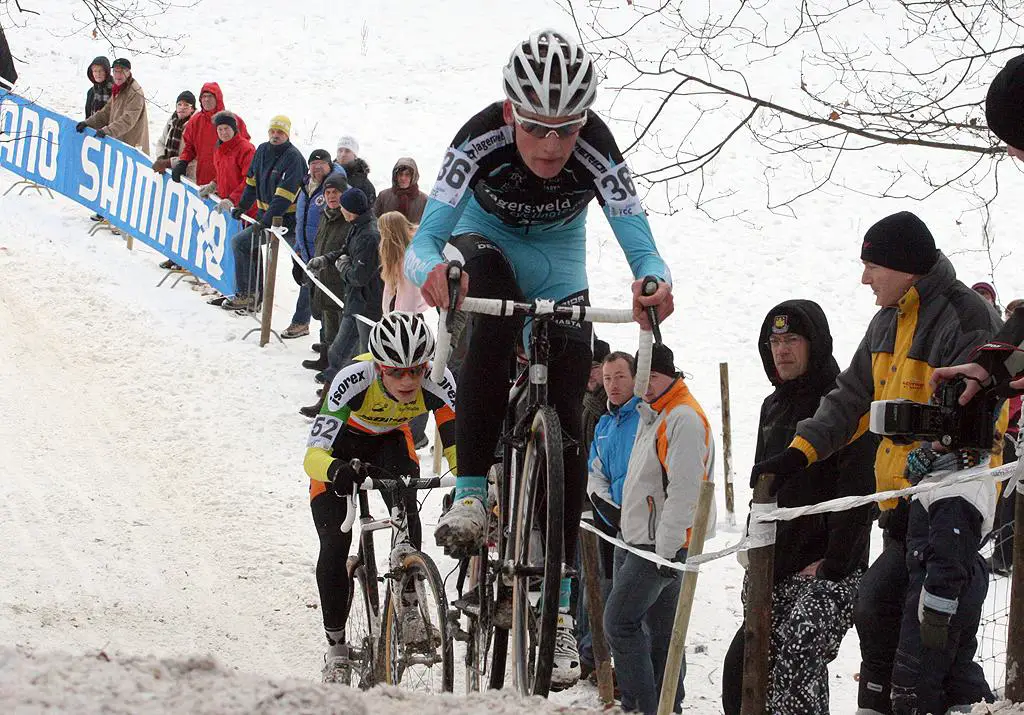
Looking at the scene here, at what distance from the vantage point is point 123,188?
55.0ft

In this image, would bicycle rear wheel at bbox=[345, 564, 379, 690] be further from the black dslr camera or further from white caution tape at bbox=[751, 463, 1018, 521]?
the black dslr camera

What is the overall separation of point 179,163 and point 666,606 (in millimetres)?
10861

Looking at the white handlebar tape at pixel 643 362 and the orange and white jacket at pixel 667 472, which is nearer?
the white handlebar tape at pixel 643 362

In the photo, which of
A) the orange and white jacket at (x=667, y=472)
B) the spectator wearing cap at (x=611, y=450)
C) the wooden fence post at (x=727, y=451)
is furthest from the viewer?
the wooden fence post at (x=727, y=451)

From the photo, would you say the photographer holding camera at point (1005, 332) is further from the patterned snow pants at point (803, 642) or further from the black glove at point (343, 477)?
the black glove at point (343, 477)

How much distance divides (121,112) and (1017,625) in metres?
15.2

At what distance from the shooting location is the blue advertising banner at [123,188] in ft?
49.4

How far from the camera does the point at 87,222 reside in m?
17.5

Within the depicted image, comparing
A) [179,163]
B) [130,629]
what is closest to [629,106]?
[179,163]

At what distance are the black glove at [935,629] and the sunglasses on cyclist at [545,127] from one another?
2390mm

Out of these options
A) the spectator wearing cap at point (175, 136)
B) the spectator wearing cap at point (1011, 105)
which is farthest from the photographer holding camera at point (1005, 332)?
the spectator wearing cap at point (175, 136)

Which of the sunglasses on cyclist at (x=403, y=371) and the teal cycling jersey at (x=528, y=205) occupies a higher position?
the teal cycling jersey at (x=528, y=205)

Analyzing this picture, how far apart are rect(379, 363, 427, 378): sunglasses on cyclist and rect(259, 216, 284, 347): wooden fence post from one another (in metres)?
7.25

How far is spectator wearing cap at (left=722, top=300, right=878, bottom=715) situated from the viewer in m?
5.29
